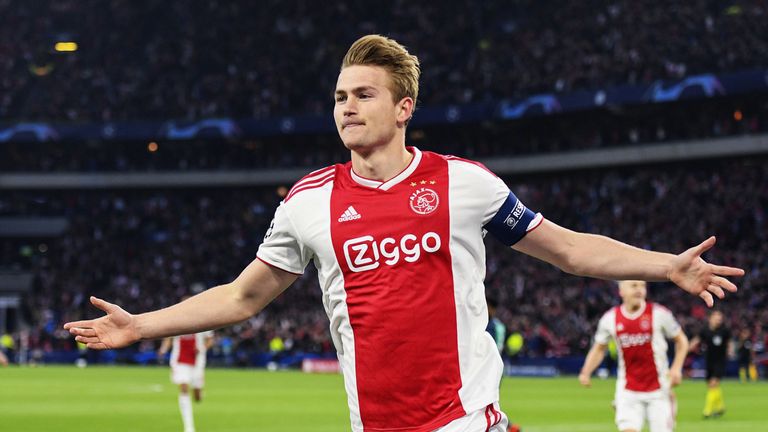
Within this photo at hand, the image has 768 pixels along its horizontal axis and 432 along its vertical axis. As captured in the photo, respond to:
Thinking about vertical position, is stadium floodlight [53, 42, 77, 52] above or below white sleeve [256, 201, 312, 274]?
above

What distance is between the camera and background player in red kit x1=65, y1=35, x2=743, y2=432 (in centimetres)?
509

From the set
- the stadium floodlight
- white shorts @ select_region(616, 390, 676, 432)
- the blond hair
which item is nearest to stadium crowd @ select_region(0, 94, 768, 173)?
the stadium floodlight

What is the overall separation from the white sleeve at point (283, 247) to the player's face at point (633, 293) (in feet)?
29.4

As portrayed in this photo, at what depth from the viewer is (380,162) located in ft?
17.3

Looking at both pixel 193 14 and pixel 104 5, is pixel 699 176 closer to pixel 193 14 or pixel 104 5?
pixel 193 14

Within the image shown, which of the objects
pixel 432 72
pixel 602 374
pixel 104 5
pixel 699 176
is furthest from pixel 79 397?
pixel 104 5

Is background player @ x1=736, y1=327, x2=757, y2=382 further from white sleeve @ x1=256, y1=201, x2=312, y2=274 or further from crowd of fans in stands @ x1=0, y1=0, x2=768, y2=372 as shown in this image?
white sleeve @ x1=256, y1=201, x2=312, y2=274

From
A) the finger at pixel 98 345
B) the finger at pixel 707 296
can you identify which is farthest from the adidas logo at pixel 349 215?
the finger at pixel 707 296

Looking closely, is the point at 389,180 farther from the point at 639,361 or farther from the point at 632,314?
the point at 632,314

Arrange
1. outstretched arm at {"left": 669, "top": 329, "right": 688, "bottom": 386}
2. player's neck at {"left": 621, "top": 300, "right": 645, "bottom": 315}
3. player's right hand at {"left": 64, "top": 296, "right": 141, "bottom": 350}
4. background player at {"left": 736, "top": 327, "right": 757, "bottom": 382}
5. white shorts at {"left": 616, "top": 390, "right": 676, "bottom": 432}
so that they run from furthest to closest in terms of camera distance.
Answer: background player at {"left": 736, "top": 327, "right": 757, "bottom": 382} → outstretched arm at {"left": 669, "top": 329, "right": 688, "bottom": 386} → player's neck at {"left": 621, "top": 300, "right": 645, "bottom": 315} → white shorts at {"left": 616, "top": 390, "right": 676, "bottom": 432} → player's right hand at {"left": 64, "top": 296, "right": 141, "bottom": 350}

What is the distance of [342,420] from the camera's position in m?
23.1

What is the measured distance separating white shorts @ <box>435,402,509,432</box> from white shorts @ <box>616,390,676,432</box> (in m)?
8.64

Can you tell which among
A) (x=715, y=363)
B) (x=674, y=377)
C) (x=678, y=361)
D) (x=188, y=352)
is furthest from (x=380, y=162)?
(x=715, y=363)

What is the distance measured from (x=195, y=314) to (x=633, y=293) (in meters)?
9.32
